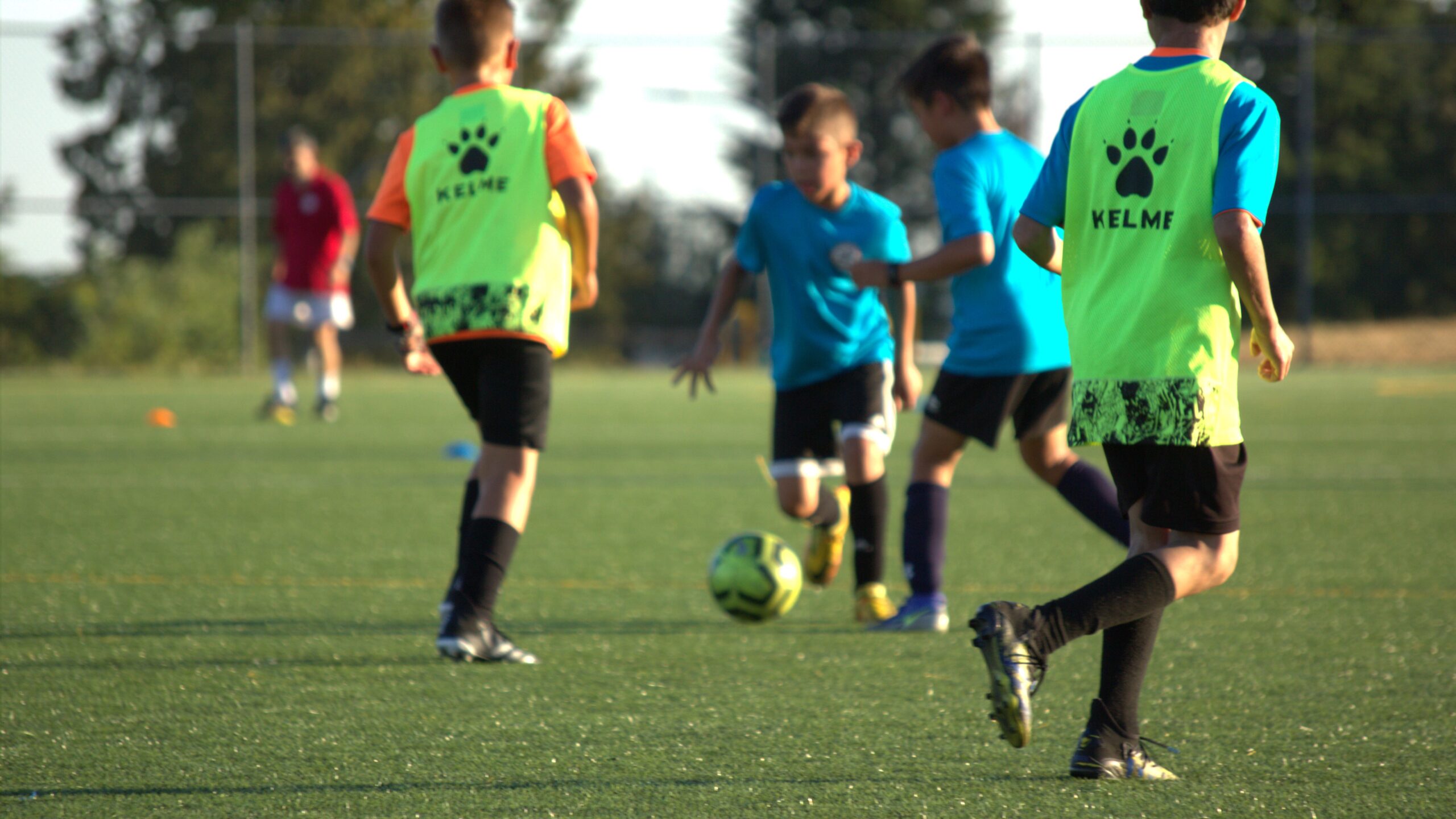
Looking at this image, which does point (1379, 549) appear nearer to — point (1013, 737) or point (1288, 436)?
point (1013, 737)

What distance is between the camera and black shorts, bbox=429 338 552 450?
380cm

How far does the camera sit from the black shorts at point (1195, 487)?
2629 mm

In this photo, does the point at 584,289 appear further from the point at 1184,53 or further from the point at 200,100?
the point at 200,100

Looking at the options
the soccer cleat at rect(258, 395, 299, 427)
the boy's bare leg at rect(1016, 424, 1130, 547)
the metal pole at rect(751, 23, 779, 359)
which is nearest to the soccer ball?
the boy's bare leg at rect(1016, 424, 1130, 547)

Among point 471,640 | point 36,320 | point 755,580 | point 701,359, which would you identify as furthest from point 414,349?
point 36,320

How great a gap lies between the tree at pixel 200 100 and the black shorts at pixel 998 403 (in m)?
16.4

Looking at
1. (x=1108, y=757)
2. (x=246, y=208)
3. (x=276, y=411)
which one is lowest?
(x=276, y=411)

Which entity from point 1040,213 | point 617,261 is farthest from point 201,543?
point 617,261

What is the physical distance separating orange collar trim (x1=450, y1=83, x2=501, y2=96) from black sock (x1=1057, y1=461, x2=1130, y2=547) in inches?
78.9

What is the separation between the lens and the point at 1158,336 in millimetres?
2650

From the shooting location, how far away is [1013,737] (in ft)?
8.14

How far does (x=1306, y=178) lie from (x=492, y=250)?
719 inches

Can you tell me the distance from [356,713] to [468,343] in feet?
3.50

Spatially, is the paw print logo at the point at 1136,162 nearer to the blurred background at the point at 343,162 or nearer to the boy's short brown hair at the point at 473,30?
the boy's short brown hair at the point at 473,30
